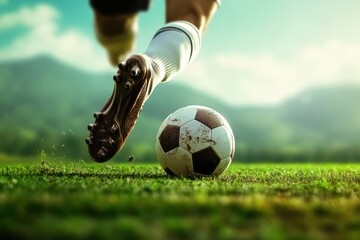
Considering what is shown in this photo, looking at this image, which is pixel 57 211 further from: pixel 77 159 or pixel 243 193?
pixel 77 159

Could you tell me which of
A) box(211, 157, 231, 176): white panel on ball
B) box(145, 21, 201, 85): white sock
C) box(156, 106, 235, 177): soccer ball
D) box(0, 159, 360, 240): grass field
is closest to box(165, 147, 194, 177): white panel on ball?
box(156, 106, 235, 177): soccer ball

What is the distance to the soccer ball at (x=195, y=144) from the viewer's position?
13.6ft

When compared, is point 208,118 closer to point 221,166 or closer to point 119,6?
point 221,166

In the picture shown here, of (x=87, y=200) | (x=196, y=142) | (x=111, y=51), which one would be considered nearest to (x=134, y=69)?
(x=111, y=51)

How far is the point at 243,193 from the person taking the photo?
9.00 ft

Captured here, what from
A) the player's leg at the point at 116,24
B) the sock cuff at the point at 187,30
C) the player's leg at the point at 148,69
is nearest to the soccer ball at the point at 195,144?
the player's leg at the point at 148,69

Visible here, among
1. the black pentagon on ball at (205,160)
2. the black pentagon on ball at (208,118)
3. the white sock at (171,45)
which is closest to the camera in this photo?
the white sock at (171,45)

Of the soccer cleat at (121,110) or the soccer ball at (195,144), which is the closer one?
the soccer cleat at (121,110)

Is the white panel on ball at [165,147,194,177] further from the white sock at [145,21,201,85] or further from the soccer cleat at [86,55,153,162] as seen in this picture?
the white sock at [145,21,201,85]

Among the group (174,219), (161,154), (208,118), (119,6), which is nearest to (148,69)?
(119,6)

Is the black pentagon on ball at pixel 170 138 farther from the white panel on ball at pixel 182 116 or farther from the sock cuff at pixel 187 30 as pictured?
the sock cuff at pixel 187 30

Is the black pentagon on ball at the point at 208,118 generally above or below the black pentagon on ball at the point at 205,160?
above

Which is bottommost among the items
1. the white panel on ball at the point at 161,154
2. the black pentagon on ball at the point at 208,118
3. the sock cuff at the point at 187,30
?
the white panel on ball at the point at 161,154

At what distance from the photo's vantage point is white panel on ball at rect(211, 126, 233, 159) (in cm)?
421
